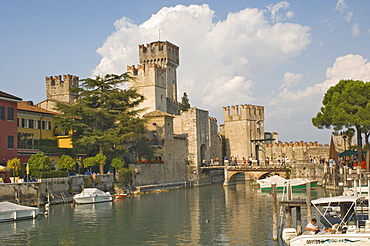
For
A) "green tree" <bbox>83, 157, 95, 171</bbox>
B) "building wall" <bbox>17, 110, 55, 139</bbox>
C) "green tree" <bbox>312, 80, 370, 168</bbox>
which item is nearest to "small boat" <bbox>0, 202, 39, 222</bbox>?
"green tree" <bbox>83, 157, 95, 171</bbox>

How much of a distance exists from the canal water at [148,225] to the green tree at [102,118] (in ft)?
27.1

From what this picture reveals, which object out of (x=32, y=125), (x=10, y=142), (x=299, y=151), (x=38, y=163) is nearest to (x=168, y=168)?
(x=32, y=125)

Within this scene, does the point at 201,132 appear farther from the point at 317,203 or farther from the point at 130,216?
the point at 317,203

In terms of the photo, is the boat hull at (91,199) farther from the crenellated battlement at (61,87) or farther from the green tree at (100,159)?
the crenellated battlement at (61,87)

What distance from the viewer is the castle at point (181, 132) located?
46.0 metres

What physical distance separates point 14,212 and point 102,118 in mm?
16948

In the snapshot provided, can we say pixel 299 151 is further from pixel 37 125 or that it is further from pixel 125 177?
pixel 37 125

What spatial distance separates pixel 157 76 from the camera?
2019 inches

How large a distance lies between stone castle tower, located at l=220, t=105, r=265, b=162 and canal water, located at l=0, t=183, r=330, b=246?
29.0m

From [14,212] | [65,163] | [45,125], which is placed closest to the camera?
[14,212]

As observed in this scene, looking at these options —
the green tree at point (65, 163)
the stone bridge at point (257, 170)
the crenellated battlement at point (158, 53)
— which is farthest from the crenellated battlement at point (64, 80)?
the green tree at point (65, 163)

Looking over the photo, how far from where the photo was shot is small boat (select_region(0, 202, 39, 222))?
22.7 metres

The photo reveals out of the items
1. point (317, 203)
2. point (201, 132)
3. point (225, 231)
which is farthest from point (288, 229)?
point (201, 132)

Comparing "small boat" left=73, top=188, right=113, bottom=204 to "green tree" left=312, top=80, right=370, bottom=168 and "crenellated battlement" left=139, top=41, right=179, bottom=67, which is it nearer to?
"green tree" left=312, top=80, right=370, bottom=168
